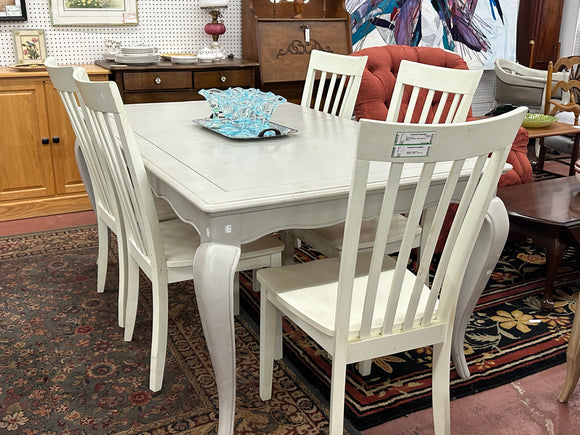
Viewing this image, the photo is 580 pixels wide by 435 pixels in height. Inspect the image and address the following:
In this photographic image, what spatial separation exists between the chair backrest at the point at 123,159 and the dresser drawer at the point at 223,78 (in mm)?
A: 1771

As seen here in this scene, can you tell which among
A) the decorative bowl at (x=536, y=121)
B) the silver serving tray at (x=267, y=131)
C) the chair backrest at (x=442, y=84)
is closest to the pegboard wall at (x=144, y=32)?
the silver serving tray at (x=267, y=131)

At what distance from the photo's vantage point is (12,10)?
11.7 ft

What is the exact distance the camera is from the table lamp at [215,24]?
3.96 m

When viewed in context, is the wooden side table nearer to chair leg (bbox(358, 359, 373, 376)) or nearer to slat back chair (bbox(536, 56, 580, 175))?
slat back chair (bbox(536, 56, 580, 175))

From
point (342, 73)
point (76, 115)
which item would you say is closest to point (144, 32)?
point (342, 73)

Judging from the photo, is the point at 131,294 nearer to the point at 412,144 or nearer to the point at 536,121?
the point at 412,144

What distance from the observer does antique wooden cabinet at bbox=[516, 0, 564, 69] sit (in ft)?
18.9

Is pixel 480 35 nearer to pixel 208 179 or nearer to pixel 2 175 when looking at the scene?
pixel 2 175

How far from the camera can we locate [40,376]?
2033mm

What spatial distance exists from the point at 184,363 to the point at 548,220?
1.56 m

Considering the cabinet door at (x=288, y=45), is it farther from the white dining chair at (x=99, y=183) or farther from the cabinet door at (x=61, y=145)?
the white dining chair at (x=99, y=183)

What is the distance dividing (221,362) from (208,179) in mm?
495

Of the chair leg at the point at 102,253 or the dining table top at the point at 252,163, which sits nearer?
the dining table top at the point at 252,163

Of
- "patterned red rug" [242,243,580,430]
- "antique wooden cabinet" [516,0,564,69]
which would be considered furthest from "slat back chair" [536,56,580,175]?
"patterned red rug" [242,243,580,430]
